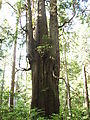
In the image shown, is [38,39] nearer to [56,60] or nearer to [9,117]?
[56,60]

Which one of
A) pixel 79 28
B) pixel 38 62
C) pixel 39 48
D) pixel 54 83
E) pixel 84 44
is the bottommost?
pixel 54 83

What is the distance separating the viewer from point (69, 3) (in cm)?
743

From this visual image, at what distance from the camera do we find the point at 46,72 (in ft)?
22.3

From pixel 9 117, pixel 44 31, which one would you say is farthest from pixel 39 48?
pixel 9 117

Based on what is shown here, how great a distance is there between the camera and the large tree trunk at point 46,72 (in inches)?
254

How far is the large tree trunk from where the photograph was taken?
21.1 feet

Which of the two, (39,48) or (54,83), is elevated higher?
(39,48)

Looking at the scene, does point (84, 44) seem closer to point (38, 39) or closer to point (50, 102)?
point (38, 39)

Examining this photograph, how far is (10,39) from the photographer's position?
7770mm

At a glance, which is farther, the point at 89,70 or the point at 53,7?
the point at 89,70

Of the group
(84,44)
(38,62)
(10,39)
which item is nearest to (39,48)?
(38,62)

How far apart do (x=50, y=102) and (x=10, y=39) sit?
3.12 m

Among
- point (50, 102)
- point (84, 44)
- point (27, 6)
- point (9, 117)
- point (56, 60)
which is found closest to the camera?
point (9, 117)

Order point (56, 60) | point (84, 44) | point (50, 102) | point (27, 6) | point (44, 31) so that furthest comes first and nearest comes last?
point (84, 44) → point (27, 6) → point (44, 31) → point (56, 60) → point (50, 102)
